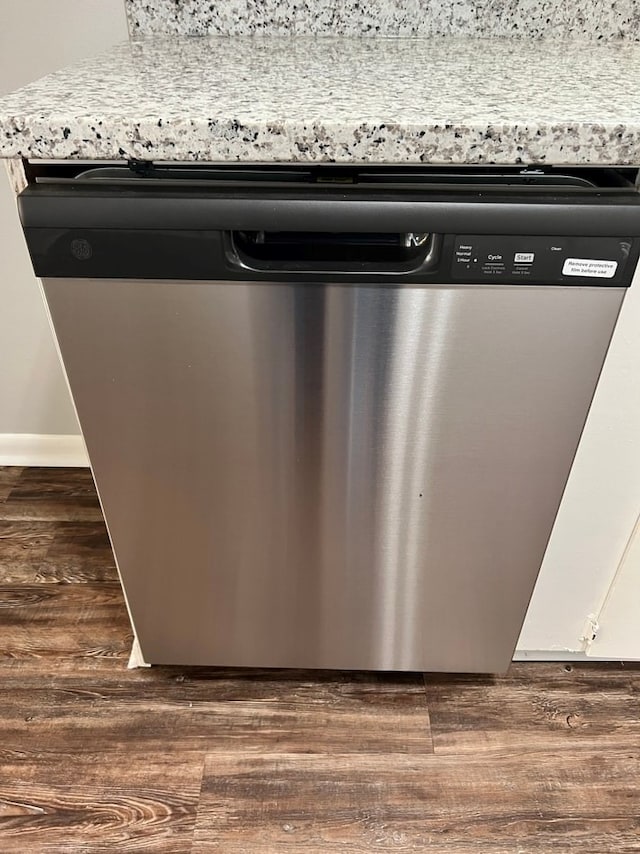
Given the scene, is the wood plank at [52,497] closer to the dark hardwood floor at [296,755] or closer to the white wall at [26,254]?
the white wall at [26,254]

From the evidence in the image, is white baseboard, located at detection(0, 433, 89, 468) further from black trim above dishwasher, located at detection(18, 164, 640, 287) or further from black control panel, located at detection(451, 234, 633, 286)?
black control panel, located at detection(451, 234, 633, 286)

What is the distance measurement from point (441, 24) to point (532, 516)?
0.84 metres

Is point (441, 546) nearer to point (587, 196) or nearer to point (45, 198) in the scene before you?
point (587, 196)

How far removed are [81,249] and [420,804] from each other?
994 mm

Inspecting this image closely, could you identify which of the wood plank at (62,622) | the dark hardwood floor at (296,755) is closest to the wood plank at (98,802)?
the dark hardwood floor at (296,755)

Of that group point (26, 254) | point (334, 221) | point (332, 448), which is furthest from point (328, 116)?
point (26, 254)

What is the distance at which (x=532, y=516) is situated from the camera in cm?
95

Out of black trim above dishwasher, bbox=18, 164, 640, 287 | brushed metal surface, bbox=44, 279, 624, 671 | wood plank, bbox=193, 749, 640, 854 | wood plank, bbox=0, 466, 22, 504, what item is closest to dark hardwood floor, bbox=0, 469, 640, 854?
wood plank, bbox=193, 749, 640, 854

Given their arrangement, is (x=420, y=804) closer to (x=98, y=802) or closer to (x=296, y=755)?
(x=296, y=755)

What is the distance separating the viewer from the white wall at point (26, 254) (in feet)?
3.78

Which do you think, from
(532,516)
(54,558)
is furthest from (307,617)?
(54,558)

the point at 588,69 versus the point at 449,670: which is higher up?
the point at 588,69

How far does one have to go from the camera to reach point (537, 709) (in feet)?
→ 4.00

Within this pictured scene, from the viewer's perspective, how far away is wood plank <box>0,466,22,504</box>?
168cm
